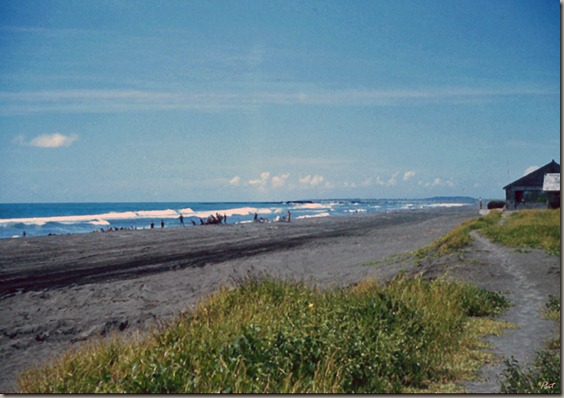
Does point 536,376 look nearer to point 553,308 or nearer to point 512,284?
point 553,308

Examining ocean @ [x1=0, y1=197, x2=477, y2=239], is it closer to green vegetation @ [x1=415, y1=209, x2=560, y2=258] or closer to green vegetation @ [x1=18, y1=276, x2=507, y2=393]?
green vegetation @ [x1=415, y1=209, x2=560, y2=258]

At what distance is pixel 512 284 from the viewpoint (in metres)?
9.38

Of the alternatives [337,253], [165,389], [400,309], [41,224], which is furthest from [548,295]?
[41,224]

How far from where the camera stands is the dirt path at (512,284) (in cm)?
564

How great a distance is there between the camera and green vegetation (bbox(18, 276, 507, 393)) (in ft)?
15.2

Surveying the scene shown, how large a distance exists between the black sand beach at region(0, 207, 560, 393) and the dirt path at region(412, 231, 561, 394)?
15 centimetres

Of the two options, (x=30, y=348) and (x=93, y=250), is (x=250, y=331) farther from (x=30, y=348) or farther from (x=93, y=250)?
(x=93, y=250)

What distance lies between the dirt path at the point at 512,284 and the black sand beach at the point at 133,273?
0.15 metres

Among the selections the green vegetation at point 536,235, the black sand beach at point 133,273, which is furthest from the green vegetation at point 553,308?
the green vegetation at point 536,235

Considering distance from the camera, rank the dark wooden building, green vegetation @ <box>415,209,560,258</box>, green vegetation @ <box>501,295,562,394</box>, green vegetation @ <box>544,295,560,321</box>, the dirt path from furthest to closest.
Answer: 1. the dark wooden building
2. green vegetation @ <box>415,209,560,258</box>
3. green vegetation @ <box>544,295,560,321</box>
4. the dirt path
5. green vegetation @ <box>501,295,562,394</box>

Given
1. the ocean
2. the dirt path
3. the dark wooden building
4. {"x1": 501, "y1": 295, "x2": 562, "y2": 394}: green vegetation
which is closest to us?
{"x1": 501, "y1": 295, "x2": 562, "y2": 394}: green vegetation
